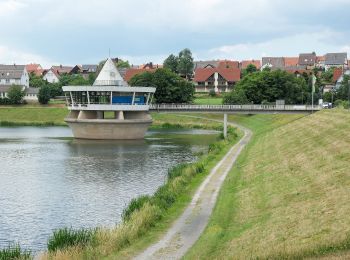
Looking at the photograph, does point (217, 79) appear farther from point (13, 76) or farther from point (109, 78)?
point (109, 78)

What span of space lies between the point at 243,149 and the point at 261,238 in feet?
140

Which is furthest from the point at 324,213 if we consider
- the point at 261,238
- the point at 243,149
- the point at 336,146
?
the point at 243,149

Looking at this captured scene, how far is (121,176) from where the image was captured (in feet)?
167

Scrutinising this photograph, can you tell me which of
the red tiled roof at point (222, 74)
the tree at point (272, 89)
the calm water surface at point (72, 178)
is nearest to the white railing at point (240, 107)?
the calm water surface at point (72, 178)

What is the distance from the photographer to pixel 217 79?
18100 cm

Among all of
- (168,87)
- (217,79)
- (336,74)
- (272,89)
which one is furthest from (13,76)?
(336,74)

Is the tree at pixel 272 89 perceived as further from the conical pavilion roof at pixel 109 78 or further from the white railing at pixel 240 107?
the conical pavilion roof at pixel 109 78

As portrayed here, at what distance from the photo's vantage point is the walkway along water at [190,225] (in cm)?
2284

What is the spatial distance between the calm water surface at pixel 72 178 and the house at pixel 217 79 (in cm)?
9150

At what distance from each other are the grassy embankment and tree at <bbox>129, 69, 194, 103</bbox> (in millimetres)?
78298

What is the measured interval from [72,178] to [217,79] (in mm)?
135330

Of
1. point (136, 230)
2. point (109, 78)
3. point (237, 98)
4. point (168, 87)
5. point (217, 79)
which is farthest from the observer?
point (217, 79)

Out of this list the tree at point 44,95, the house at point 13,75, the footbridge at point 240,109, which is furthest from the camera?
the house at point 13,75

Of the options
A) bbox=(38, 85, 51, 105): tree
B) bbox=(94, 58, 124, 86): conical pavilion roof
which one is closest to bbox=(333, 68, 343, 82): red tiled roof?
bbox=(38, 85, 51, 105): tree
